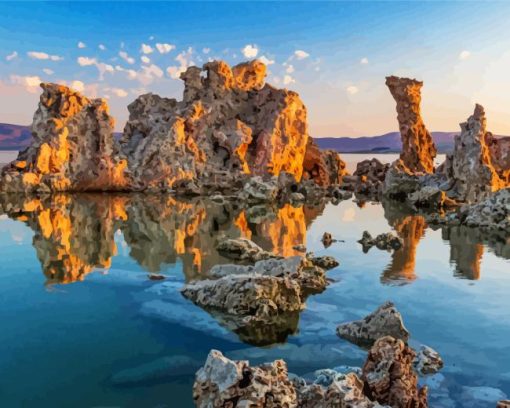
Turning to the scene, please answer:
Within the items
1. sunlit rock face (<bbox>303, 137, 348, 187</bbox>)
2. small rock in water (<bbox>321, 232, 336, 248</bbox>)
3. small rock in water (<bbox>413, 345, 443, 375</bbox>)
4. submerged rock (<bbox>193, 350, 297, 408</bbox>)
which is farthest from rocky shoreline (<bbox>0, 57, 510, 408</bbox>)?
submerged rock (<bbox>193, 350, 297, 408</bbox>)

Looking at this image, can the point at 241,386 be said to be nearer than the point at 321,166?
Yes

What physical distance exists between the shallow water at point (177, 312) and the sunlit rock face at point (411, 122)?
45.0 m

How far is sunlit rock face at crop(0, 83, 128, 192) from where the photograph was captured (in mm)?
49125

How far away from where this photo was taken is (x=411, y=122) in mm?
68938

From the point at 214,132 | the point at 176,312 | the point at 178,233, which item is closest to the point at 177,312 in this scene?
the point at 176,312

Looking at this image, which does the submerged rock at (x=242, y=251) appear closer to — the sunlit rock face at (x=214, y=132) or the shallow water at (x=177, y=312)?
the shallow water at (x=177, y=312)

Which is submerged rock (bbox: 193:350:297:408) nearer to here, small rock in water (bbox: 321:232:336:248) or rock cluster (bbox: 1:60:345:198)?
small rock in water (bbox: 321:232:336:248)

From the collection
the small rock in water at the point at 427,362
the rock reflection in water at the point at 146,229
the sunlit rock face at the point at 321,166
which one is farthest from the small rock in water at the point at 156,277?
the sunlit rock face at the point at 321,166

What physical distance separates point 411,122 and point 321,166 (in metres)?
14.3

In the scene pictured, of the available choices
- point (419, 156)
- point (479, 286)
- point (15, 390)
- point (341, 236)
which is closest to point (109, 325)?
point (15, 390)

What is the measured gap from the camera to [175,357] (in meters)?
8.51

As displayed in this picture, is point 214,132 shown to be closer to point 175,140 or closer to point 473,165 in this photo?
point 175,140

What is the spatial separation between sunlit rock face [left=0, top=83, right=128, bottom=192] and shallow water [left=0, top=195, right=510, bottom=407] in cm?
2538

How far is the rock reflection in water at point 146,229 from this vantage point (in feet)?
56.9
